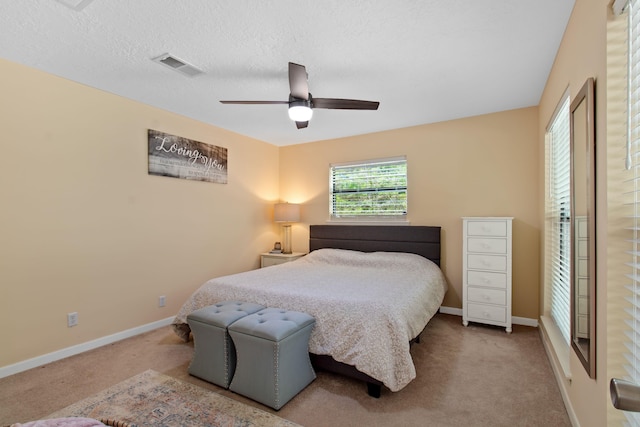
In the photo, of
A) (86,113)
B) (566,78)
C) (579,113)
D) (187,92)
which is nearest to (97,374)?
(86,113)

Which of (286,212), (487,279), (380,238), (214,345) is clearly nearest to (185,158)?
(286,212)

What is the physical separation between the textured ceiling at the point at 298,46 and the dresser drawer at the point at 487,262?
1.71 meters

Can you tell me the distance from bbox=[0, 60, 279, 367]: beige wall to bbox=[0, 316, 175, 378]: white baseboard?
5 cm

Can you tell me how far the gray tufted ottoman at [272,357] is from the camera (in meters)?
2.04

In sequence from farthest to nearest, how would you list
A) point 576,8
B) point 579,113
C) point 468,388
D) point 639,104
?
point 468,388 → point 576,8 → point 579,113 → point 639,104

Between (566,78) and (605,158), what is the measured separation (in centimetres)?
119

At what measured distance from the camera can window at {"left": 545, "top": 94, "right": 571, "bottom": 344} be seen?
2.32 m

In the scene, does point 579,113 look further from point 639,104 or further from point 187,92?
point 187,92

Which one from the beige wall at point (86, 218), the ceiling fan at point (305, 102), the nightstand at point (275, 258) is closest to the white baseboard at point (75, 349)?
the beige wall at point (86, 218)

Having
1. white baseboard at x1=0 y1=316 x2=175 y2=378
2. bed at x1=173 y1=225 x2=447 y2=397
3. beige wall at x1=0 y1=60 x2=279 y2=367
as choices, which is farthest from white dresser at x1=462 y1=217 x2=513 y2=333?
white baseboard at x1=0 y1=316 x2=175 y2=378

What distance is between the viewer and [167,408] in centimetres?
204

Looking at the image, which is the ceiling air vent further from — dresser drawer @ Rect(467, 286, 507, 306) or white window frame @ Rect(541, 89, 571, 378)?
dresser drawer @ Rect(467, 286, 507, 306)

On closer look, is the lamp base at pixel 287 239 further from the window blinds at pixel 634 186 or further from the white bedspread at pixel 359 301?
the window blinds at pixel 634 186

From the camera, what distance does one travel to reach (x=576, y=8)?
6.07ft
